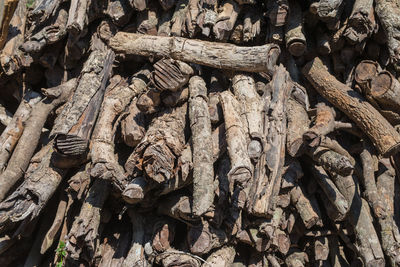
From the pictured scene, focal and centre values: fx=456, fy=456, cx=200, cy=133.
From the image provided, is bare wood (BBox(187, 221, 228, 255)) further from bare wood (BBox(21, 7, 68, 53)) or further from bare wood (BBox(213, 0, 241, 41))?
bare wood (BBox(21, 7, 68, 53))

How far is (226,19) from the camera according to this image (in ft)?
13.3

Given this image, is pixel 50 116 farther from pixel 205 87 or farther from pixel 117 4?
pixel 205 87

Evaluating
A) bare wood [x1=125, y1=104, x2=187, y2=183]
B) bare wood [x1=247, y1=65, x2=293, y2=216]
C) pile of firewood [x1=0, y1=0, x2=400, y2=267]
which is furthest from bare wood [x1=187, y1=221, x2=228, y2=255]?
bare wood [x1=125, y1=104, x2=187, y2=183]

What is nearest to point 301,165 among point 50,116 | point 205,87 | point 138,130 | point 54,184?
point 205,87

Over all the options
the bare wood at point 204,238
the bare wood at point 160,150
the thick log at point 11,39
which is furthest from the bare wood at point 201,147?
the thick log at point 11,39

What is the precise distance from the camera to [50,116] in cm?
463

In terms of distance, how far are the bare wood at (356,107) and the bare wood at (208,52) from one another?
600 mm

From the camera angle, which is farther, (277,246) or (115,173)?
(277,246)

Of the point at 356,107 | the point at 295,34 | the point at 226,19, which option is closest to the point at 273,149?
the point at 356,107

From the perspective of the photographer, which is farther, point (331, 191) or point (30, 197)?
point (331, 191)

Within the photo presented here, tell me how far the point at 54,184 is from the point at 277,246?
190 cm

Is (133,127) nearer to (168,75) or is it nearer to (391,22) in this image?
(168,75)

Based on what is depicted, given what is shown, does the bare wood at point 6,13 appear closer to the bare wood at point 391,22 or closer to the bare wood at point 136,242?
the bare wood at point 136,242

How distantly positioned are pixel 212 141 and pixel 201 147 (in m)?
0.22
